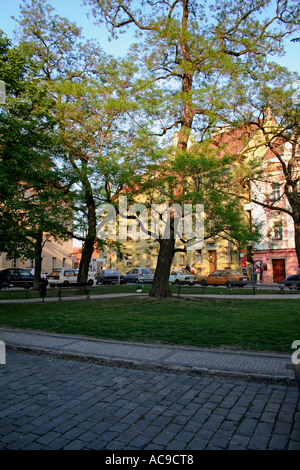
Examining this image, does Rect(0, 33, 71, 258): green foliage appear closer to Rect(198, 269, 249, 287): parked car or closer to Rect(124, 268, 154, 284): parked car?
Rect(198, 269, 249, 287): parked car

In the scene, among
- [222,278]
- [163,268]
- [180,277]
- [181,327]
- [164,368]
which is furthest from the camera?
[180,277]

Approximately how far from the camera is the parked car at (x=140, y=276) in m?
39.3

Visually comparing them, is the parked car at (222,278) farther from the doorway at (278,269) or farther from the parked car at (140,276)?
the parked car at (140,276)

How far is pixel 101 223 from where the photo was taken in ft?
65.2

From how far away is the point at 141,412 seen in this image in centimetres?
377

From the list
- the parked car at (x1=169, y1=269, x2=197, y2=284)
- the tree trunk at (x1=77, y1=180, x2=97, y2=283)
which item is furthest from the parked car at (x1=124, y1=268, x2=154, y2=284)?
the tree trunk at (x1=77, y1=180, x2=97, y2=283)

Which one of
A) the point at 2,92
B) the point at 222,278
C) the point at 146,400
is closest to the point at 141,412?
the point at 146,400

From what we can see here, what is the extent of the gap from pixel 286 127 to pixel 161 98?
23.8ft

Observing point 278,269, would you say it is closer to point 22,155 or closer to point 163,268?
point 163,268

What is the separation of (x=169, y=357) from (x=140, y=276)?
3402 centimetres

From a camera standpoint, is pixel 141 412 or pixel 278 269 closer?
pixel 141 412

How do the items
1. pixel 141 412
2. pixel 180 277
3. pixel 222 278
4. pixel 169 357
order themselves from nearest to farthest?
pixel 141 412 < pixel 169 357 < pixel 222 278 < pixel 180 277

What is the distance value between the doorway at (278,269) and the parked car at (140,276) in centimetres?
1326

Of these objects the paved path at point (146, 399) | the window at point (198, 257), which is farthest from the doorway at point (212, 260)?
the paved path at point (146, 399)
